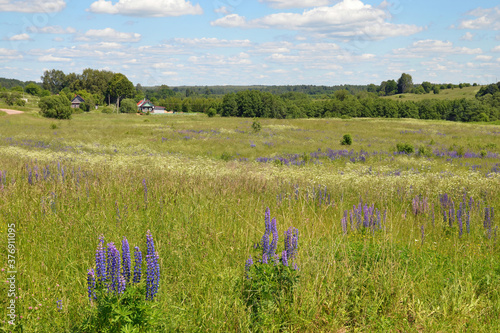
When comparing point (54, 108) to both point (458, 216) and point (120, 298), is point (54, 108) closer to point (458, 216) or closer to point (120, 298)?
point (458, 216)

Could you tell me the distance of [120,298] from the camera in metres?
2.85

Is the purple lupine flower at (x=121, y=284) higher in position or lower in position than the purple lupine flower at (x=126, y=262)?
lower

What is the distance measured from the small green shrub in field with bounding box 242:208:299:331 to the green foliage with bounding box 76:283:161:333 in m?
0.95

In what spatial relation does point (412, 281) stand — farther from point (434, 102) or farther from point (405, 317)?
point (434, 102)

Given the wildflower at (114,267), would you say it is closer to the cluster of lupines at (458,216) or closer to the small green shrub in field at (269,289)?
the small green shrub in field at (269,289)

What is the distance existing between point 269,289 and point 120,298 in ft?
4.67

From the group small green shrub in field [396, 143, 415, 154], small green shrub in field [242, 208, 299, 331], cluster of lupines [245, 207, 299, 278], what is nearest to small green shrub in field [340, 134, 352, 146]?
small green shrub in field [396, 143, 415, 154]

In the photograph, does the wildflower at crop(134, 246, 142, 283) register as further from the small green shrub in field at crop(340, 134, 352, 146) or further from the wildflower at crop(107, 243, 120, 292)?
the small green shrub in field at crop(340, 134, 352, 146)

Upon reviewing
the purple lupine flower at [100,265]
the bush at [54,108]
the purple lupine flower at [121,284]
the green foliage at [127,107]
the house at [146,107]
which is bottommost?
the purple lupine flower at [121,284]

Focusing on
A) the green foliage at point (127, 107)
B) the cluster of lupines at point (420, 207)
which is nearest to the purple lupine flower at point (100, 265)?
the cluster of lupines at point (420, 207)

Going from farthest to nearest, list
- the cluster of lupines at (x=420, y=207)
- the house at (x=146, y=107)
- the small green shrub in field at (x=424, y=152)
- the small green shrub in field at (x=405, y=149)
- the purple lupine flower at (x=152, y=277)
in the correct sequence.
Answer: the house at (x=146, y=107), the small green shrub in field at (x=405, y=149), the small green shrub in field at (x=424, y=152), the cluster of lupines at (x=420, y=207), the purple lupine flower at (x=152, y=277)

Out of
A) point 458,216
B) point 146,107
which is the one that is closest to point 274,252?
point 458,216

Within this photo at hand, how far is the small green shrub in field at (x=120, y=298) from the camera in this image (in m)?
2.80

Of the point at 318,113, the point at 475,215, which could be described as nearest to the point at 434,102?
the point at 318,113
